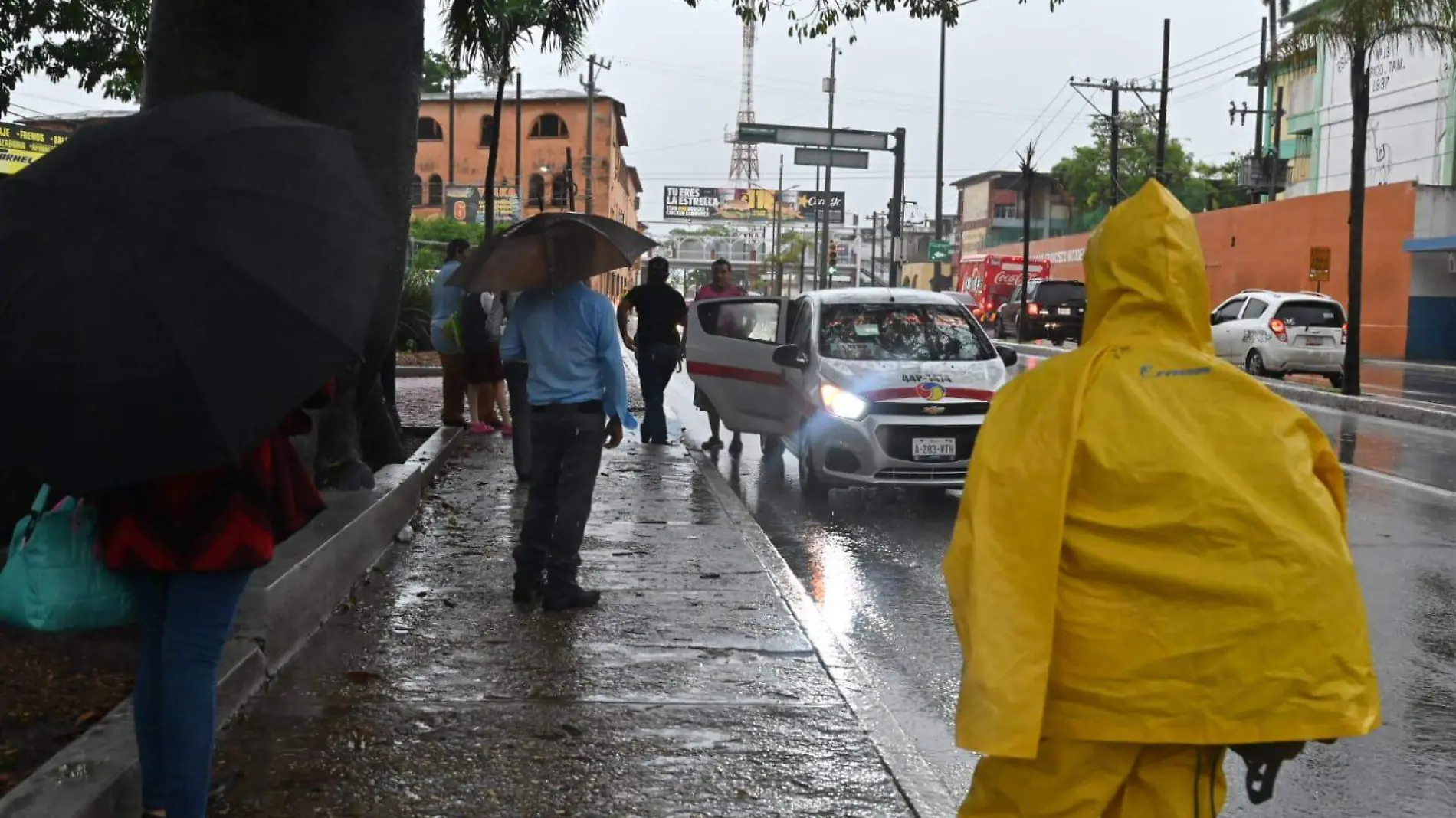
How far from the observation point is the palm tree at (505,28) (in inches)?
581

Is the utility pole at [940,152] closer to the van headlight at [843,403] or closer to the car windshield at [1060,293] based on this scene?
the car windshield at [1060,293]

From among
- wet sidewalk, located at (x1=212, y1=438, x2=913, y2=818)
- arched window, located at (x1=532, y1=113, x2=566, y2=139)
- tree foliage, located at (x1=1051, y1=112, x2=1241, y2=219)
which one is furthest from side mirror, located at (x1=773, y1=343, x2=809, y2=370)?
arched window, located at (x1=532, y1=113, x2=566, y2=139)

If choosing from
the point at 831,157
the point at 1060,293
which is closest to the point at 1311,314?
the point at 1060,293

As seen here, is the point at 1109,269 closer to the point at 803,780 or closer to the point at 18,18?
the point at 803,780

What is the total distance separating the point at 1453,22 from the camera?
20.8 meters

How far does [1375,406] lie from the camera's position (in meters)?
19.2

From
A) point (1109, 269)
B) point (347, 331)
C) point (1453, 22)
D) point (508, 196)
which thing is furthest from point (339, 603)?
point (508, 196)

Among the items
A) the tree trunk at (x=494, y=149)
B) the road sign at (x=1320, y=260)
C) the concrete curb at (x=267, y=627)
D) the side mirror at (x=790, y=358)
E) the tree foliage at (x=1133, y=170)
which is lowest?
the concrete curb at (x=267, y=627)

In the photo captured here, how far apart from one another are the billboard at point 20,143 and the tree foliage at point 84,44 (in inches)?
1043

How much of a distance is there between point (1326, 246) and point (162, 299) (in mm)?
37470

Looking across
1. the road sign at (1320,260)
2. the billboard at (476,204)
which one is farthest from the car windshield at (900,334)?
the billboard at (476,204)

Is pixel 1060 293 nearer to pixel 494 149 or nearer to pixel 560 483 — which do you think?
pixel 494 149

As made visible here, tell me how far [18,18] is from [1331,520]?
15077 millimetres

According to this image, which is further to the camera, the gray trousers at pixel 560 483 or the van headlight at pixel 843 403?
the van headlight at pixel 843 403
